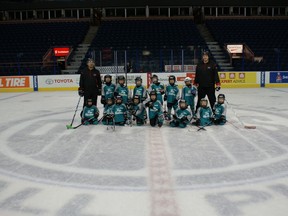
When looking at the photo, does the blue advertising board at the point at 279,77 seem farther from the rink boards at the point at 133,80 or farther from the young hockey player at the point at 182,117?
the young hockey player at the point at 182,117

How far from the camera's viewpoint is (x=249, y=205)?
3668 mm

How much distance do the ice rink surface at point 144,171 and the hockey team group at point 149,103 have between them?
1.28 ft

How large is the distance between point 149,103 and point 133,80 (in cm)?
1206

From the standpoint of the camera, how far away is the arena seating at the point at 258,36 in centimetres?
2275

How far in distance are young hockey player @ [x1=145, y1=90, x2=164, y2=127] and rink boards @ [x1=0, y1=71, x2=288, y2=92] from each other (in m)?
11.7

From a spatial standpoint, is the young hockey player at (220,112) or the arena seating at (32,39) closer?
the young hockey player at (220,112)

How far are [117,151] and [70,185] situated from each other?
181 centimetres

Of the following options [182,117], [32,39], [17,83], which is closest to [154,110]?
[182,117]

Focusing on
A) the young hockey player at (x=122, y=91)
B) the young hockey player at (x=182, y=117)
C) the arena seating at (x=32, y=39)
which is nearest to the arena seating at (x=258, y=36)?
the arena seating at (x=32, y=39)

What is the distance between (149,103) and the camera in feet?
27.9

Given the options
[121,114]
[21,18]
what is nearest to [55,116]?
[121,114]

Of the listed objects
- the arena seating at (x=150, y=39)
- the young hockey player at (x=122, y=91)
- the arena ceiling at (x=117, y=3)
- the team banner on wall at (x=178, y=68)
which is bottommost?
the young hockey player at (x=122, y=91)

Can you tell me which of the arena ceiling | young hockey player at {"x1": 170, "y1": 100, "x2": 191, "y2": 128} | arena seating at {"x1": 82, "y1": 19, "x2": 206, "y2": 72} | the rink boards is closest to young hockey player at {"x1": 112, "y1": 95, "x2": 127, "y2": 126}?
young hockey player at {"x1": 170, "y1": 100, "x2": 191, "y2": 128}

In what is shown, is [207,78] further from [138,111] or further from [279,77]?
[279,77]
